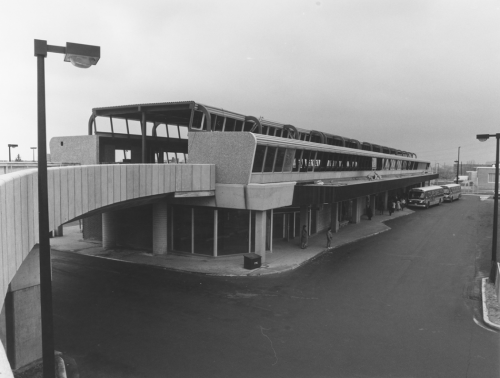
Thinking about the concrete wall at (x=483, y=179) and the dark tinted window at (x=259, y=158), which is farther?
the concrete wall at (x=483, y=179)

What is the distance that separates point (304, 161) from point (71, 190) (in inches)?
749

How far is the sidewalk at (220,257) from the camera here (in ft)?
67.3

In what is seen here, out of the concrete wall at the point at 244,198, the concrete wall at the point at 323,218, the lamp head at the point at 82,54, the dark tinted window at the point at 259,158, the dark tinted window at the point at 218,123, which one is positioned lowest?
the concrete wall at the point at 323,218

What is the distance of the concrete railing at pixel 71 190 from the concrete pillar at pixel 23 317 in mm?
1635

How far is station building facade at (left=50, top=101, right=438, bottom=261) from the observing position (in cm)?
2125

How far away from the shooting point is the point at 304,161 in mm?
27953

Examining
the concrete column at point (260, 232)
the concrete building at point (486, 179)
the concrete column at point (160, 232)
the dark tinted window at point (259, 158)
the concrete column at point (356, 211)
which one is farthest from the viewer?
the concrete building at point (486, 179)

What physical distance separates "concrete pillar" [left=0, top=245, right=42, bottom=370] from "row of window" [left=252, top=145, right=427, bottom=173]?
13.1 metres

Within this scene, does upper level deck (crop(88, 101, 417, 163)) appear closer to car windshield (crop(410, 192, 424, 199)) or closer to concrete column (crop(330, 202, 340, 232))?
concrete column (crop(330, 202, 340, 232))

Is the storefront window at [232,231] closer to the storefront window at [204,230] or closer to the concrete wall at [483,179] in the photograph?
the storefront window at [204,230]

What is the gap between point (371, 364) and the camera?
10.4 meters

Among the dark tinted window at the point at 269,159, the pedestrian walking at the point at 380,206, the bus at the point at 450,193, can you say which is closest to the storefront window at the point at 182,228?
the dark tinted window at the point at 269,159

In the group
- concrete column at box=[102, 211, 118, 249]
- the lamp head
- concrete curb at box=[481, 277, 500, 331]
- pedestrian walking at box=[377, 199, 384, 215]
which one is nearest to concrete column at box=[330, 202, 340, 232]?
concrete curb at box=[481, 277, 500, 331]

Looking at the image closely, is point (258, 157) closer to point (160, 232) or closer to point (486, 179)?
point (160, 232)
